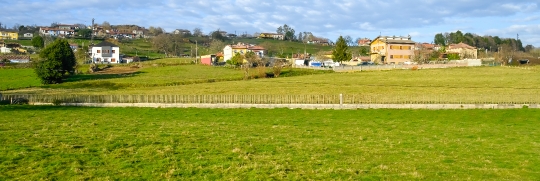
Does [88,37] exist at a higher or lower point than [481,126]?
higher

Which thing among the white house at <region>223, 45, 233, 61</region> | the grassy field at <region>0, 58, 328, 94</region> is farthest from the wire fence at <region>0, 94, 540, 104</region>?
the white house at <region>223, 45, 233, 61</region>

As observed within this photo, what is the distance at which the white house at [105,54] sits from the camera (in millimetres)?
116812

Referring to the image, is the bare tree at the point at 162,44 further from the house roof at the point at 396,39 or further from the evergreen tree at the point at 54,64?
the evergreen tree at the point at 54,64

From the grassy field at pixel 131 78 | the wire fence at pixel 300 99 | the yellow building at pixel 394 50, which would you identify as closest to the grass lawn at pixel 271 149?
the wire fence at pixel 300 99

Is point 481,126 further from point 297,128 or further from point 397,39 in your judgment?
point 397,39

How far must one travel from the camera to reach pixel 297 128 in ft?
73.4

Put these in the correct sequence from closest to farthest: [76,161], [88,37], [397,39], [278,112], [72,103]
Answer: [76,161] < [278,112] < [72,103] < [397,39] < [88,37]

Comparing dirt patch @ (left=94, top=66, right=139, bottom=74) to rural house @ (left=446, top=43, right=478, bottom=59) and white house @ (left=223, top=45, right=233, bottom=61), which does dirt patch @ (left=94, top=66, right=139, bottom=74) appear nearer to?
white house @ (left=223, top=45, right=233, bottom=61)

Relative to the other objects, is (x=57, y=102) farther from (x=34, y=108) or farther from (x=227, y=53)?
(x=227, y=53)

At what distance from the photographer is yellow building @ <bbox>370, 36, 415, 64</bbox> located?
102500 mm

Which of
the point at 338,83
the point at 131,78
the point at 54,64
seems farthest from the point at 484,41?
the point at 54,64

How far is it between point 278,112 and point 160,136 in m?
13.8

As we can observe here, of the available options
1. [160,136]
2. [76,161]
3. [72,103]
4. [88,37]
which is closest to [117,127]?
[160,136]

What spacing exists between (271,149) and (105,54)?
111 m
